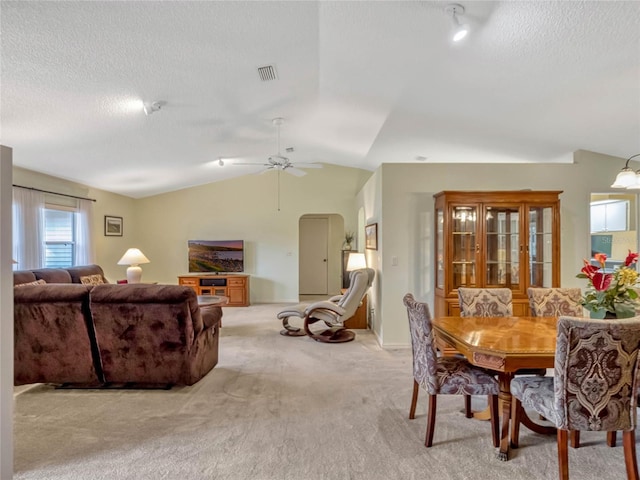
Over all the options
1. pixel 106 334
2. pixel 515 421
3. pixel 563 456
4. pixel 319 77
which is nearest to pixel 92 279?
pixel 106 334

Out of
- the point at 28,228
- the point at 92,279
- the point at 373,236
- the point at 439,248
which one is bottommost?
the point at 92,279

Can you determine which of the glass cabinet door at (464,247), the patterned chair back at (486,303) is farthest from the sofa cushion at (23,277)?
the glass cabinet door at (464,247)

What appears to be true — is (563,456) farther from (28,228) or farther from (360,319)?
(28,228)

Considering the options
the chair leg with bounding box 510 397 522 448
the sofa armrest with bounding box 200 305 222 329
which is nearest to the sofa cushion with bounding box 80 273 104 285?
the sofa armrest with bounding box 200 305 222 329

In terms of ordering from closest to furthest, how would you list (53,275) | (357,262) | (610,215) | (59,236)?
(53,275), (610,215), (59,236), (357,262)

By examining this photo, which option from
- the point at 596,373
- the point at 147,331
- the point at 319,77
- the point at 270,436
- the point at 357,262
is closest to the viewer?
the point at 596,373

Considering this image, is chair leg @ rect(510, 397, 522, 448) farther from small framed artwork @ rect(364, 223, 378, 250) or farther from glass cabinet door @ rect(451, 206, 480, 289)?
small framed artwork @ rect(364, 223, 378, 250)

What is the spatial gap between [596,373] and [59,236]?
6899 mm

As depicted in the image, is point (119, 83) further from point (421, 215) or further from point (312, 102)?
point (421, 215)

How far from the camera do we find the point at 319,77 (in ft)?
11.6

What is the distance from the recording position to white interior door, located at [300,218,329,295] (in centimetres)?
935

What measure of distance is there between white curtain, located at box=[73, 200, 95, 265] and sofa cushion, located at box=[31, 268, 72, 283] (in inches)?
41.6

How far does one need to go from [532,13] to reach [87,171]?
5962mm

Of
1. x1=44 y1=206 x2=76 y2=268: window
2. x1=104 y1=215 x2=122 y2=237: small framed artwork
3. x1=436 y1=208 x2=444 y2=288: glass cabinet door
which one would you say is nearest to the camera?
x1=436 y1=208 x2=444 y2=288: glass cabinet door
